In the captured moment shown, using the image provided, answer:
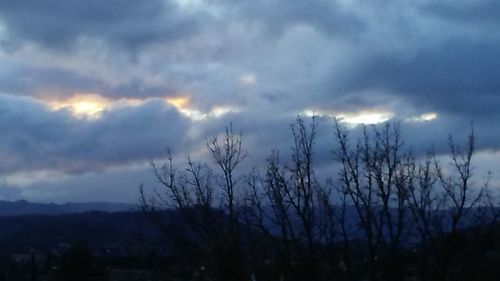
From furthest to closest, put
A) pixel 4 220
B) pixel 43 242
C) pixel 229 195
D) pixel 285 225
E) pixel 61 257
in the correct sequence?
pixel 4 220
pixel 43 242
pixel 61 257
pixel 229 195
pixel 285 225

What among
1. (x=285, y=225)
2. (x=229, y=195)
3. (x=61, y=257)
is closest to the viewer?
(x=285, y=225)

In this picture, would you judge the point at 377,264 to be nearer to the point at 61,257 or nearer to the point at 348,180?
the point at 348,180

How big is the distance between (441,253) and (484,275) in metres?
1.49

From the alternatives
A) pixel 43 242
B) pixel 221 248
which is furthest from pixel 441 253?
pixel 43 242

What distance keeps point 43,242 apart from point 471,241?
3885 centimetres

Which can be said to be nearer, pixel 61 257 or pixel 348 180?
pixel 348 180

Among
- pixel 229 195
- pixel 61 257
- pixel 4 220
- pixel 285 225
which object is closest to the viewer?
pixel 285 225

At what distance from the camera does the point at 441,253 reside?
25.9 m

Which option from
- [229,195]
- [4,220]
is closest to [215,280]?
[229,195]

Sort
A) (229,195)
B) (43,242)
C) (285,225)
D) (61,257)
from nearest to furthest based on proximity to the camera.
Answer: (285,225) < (229,195) < (61,257) < (43,242)

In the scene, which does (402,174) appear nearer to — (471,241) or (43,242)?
(471,241)

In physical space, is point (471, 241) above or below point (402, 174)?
below

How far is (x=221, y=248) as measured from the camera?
25.9 metres

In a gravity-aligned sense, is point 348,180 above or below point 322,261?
above
